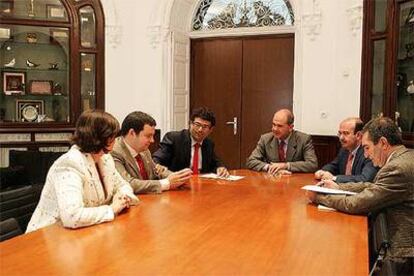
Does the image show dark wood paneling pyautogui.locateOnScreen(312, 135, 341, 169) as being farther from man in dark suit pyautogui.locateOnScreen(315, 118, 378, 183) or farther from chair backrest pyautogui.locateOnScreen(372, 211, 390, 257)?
chair backrest pyautogui.locateOnScreen(372, 211, 390, 257)

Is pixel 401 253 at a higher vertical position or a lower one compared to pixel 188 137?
lower

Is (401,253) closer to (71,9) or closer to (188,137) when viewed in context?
(188,137)

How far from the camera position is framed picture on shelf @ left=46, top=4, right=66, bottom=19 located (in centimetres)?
605

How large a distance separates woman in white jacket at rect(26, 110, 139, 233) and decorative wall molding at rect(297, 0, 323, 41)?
3563 millimetres

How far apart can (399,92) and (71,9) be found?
4.04 meters

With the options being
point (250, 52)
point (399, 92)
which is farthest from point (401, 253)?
point (250, 52)

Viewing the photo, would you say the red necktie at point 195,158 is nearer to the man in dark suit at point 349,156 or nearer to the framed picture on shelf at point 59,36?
the man in dark suit at point 349,156

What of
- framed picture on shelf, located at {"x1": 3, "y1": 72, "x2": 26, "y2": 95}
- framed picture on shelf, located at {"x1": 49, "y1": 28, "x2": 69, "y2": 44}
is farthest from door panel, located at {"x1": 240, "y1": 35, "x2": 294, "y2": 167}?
framed picture on shelf, located at {"x1": 3, "y1": 72, "x2": 26, "y2": 95}

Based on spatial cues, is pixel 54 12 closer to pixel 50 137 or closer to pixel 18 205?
pixel 50 137

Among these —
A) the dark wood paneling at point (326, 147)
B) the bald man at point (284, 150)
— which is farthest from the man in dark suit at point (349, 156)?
the dark wood paneling at point (326, 147)

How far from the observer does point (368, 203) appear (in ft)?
7.82

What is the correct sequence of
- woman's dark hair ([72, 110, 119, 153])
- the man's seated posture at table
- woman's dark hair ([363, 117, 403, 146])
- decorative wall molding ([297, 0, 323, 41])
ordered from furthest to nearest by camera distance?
decorative wall molding ([297, 0, 323, 41]) → the man's seated posture at table → woman's dark hair ([363, 117, 403, 146]) → woman's dark hair ([72, 110, 119, 153])

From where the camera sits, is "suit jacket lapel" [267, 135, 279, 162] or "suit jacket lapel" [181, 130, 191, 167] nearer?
"suit jacket lapel" [181, 130, 191, 167]

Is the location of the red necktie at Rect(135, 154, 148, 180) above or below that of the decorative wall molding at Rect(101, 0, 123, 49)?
below
